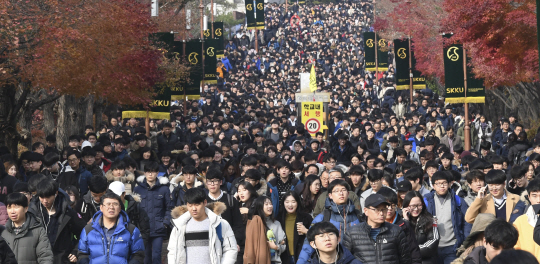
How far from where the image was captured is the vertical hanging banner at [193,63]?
24297mm

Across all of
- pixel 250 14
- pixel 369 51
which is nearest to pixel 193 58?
pixel 369 51

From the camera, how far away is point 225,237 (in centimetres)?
770

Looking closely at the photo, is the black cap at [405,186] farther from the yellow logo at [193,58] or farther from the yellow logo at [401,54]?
the yellow logo at [401,54]

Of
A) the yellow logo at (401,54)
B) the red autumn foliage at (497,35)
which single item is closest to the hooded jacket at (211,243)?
the red autumn foliage at (497,35)

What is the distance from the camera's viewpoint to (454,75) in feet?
71.1

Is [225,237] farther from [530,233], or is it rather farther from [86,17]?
[86,17]

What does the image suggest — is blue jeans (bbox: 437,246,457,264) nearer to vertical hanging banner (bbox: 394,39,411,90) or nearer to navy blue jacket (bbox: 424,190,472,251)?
navy blue jacket (bbox: 424,190,472,251)

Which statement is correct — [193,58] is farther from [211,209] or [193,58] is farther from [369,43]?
[369,43]

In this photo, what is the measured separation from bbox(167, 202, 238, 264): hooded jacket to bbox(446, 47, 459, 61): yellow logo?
15156 millimetres

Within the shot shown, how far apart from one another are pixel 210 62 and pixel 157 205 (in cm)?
1806

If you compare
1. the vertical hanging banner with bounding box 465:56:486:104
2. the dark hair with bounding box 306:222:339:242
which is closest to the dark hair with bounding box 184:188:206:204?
the dark hair with bounding box 306:222:339:242

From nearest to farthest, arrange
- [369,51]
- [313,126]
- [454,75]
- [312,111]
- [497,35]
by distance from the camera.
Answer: [497,35], [313,126], [454,75], [312,111], [369,51]

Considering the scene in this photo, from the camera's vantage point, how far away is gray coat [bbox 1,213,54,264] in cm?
764

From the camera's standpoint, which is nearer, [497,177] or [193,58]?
[497,177]
